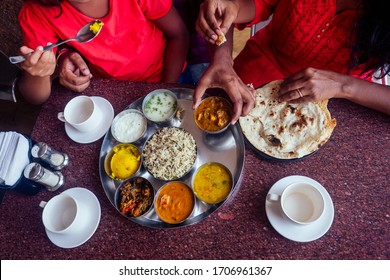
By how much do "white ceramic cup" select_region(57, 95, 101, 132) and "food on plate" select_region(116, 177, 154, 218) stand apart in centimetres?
34

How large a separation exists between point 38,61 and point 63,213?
65 cm

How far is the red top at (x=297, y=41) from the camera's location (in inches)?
56.1

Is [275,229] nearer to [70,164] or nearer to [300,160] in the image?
[300,160]

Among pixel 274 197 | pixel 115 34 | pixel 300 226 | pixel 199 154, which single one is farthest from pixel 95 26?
pixel 300 226

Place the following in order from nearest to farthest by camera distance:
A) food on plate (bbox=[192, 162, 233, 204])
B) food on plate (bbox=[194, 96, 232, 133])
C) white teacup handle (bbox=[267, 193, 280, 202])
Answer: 1. white teacup handle (bbox=[267, 193, 280, 202])
2. food on plate (bbox=[192, 162, 233, 204])
3. food on plate (bbox=[194, 96, 232, 133])

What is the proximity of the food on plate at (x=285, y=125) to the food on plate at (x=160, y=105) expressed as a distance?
1.12ft

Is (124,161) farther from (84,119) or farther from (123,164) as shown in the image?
(84,119)

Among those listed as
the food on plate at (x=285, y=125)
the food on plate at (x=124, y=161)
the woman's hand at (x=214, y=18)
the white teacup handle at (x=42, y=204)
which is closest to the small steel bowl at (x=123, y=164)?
the food on plate at (x=124, y=161)

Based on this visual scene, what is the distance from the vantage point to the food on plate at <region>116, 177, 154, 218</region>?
1304mm

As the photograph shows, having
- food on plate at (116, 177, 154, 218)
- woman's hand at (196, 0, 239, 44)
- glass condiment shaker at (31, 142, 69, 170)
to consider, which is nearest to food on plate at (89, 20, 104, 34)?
woman's hand at (196, 0, 239, 44)

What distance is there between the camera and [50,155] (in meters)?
1.39

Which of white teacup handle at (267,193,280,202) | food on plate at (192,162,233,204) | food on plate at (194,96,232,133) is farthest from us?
food on plate at (194,96,232,133)

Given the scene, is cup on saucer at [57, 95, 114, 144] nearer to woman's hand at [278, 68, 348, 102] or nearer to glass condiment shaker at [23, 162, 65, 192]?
glass condiment shaker at [23, 162, 65, 192]

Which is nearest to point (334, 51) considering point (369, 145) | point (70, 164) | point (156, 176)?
point (369, 145)
